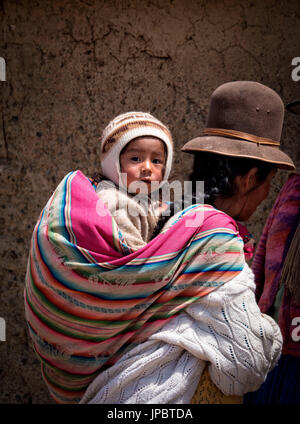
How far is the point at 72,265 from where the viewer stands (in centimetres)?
154

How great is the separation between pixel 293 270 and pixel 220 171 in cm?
63

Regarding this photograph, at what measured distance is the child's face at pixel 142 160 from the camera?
1894mm

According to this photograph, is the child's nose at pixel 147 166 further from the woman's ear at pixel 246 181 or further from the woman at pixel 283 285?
the woman at pixel 283 285

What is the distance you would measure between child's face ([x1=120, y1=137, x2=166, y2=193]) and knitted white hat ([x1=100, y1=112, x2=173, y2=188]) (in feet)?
0.08

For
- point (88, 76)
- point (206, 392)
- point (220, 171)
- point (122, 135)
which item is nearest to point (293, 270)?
point (220, 171)

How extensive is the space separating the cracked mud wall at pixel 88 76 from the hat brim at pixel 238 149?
98cm

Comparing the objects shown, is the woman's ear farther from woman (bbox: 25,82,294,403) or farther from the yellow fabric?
the yellow fabric

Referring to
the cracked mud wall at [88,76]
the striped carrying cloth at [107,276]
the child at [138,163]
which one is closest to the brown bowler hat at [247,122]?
the child at [138,163]

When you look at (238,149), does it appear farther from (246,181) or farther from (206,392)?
(206,392)

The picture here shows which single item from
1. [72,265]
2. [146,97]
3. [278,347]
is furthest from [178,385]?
[146,97]

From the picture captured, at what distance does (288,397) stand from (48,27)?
2.51 m

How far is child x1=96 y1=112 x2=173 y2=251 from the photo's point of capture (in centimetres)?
180

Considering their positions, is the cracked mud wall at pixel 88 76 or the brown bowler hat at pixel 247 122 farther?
the cracked mud wall at pixel 88 76
